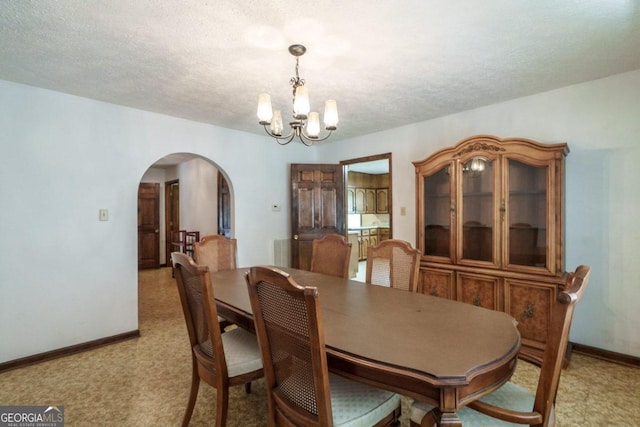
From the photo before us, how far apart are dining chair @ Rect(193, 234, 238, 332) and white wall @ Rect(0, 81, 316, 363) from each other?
0.96 metres

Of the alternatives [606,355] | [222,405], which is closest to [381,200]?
[606,355]

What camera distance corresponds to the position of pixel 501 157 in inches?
110

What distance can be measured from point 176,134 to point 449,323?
11.2 feet

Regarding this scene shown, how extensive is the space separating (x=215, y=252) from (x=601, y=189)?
348cm

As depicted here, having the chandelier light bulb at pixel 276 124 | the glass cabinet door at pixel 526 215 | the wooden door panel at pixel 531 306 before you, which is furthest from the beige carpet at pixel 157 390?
the chandelier light bulb at pixel 276 124

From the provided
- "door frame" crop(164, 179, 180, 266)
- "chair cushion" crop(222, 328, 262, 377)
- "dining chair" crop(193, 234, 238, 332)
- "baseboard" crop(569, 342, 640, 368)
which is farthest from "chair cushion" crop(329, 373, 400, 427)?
"door frame" crop(164, 179, 180, 266)

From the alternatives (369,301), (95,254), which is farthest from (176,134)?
(369,301)

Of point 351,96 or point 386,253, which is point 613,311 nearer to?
point 386,253

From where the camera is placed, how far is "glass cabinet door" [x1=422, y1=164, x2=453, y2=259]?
125 inches

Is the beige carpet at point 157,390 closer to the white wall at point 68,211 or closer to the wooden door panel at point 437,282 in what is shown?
the white wall at point 68,211

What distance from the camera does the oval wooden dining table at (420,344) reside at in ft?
3.38

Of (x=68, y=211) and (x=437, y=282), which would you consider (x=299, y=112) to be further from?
(x=68, y=211)

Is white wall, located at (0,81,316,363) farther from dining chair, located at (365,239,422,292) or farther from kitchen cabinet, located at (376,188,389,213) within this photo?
kitchen cabinet, located at (376,188,389,213)
